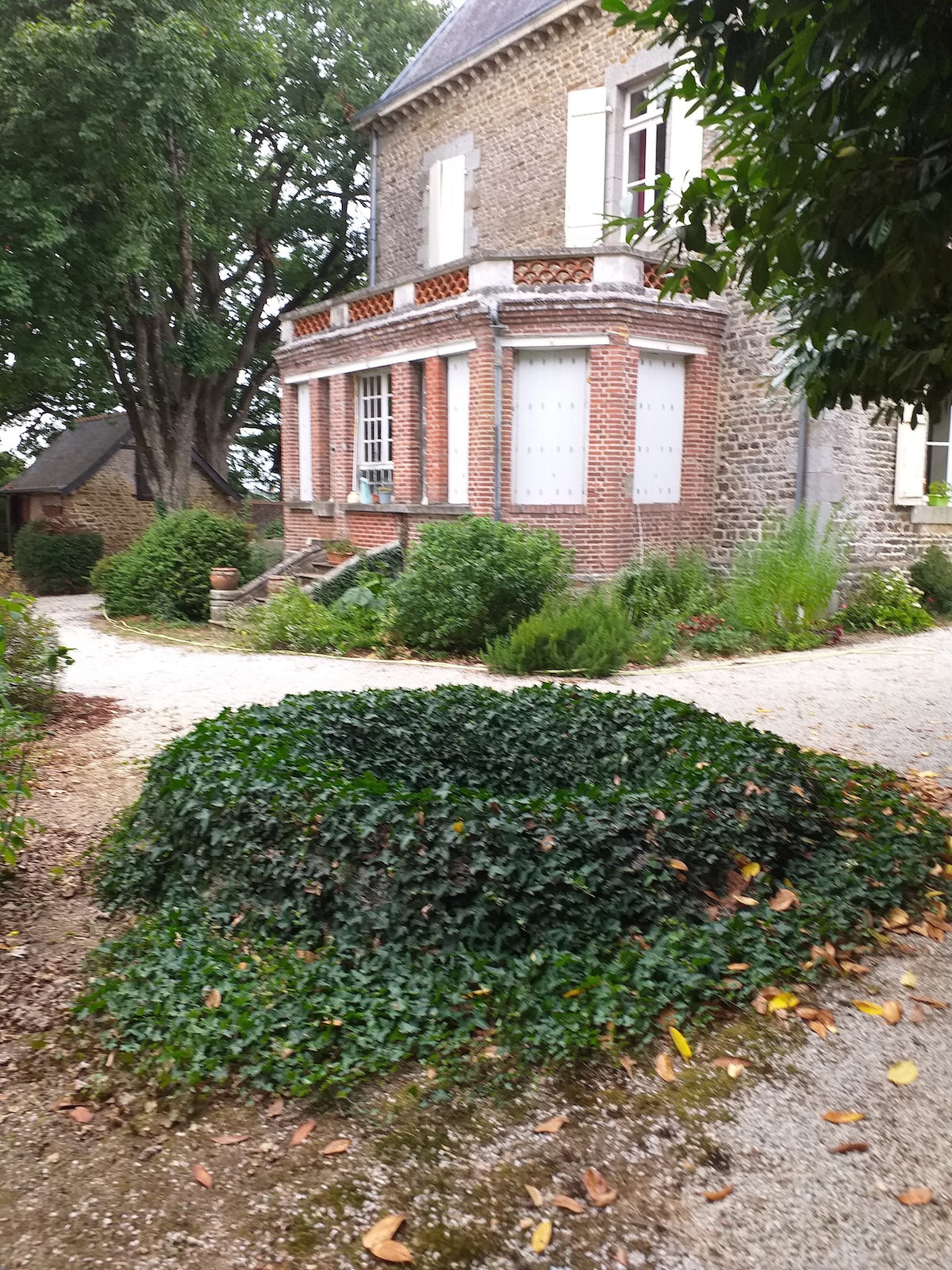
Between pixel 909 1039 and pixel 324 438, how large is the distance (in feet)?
48.1

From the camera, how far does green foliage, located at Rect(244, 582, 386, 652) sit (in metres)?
11.0

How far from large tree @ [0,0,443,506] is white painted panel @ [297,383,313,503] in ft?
10.1

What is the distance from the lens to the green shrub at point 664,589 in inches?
444

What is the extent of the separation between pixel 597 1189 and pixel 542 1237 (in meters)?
0.21

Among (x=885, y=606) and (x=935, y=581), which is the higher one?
(x=935, y=581)

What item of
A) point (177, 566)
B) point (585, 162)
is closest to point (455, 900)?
point (177, 566)

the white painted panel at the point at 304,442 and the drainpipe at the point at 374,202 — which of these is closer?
the white painted panel at the point at 304,442

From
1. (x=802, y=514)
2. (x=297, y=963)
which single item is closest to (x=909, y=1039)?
(x=297, y=963)

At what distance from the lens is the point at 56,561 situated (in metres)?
21.8

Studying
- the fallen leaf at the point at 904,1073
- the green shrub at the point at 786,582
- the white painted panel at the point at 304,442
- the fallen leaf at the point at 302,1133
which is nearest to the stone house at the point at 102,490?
the white painted panel at the point at 304,442

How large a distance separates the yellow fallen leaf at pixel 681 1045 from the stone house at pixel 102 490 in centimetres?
2282

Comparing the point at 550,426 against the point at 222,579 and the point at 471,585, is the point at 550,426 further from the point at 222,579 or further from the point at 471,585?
the point at 222,579

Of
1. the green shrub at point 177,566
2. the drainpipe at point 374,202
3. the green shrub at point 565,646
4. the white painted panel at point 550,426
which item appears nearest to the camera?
the green shrub at point 565,646

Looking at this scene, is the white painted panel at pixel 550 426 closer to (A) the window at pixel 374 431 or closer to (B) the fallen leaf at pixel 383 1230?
(A) the window at pixel 374 431
